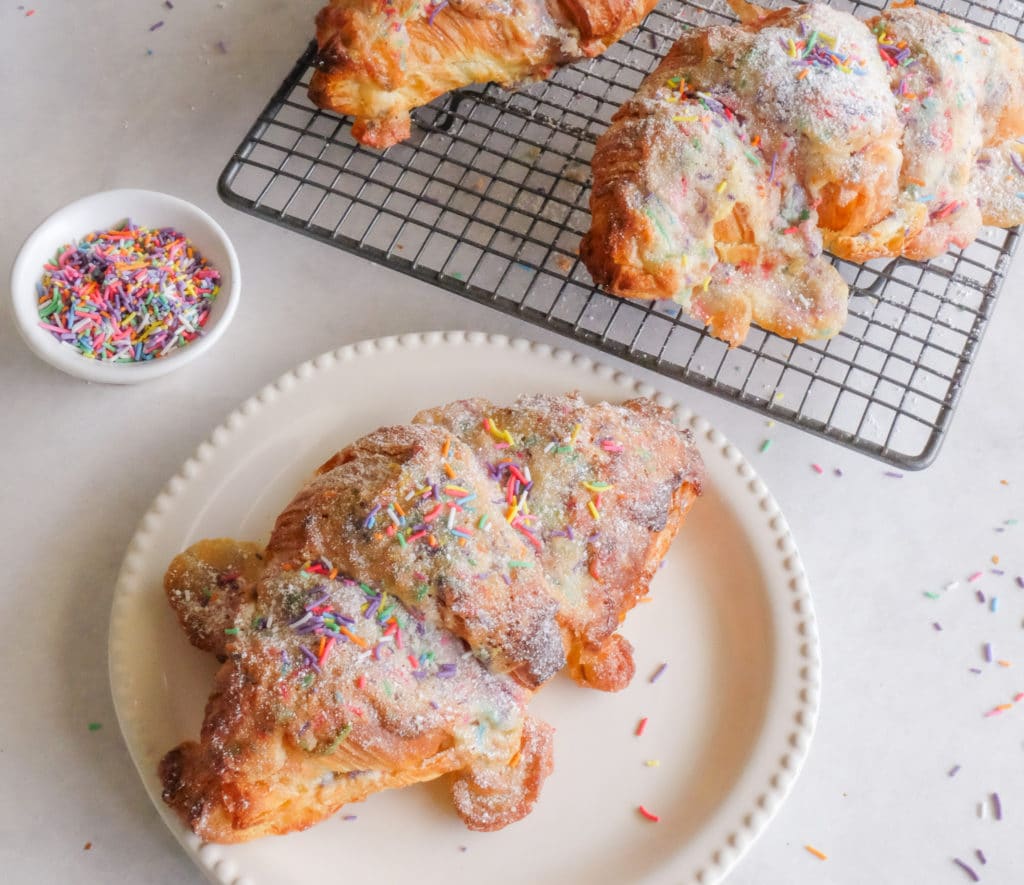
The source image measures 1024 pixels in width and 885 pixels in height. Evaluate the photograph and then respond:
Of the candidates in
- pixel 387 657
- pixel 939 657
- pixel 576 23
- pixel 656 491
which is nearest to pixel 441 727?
pixel 387 657

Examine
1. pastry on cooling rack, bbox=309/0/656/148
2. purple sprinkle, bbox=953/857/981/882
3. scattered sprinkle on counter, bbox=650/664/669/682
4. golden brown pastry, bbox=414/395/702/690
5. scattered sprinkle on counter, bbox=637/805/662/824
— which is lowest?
purple sprinkle, bbox=953/857/981/882

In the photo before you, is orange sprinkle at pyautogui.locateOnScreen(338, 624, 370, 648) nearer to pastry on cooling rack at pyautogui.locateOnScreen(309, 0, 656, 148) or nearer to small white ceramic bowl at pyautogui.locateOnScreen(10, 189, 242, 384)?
→ small white ceramic bowl at pyautogui.locateOnScreen(10, 189, 242, 384)

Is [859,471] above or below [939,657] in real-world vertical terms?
above

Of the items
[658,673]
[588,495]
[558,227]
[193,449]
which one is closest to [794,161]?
[558,227]

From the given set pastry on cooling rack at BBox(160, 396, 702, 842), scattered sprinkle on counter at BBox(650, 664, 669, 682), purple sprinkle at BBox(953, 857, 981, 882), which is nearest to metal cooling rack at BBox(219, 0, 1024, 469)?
pastry on cooling rack at BBox(160, 396, 702, 842)

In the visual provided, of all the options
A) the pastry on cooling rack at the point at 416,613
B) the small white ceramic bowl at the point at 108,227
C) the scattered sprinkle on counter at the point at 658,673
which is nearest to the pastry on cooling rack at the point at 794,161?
the pastry on cooling rack at the point at 416,613

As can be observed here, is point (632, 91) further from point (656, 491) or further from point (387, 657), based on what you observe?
point (387, 657)
